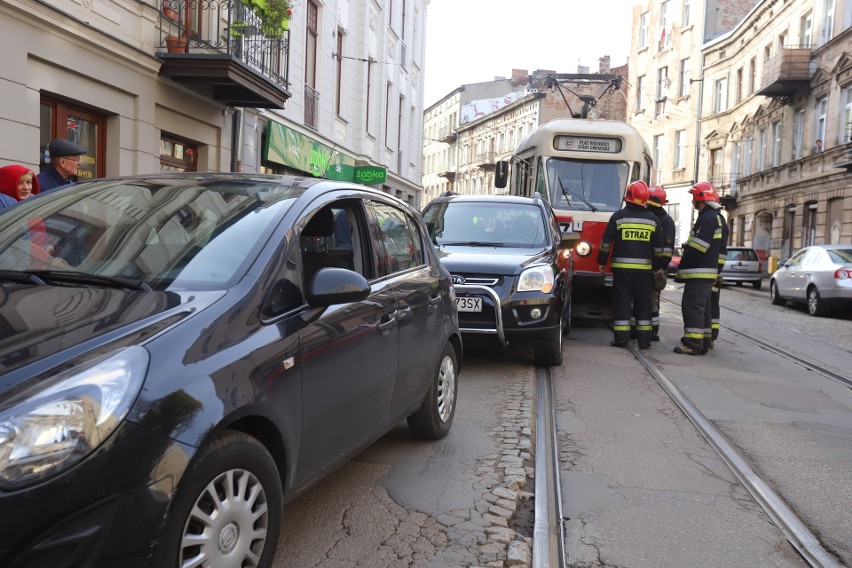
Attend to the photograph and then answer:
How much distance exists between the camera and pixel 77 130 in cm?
1059

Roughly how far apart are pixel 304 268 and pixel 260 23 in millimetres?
11082

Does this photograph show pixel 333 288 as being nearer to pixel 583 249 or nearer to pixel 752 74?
pixel 583 249

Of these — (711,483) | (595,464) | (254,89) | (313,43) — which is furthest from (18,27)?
(313,43)

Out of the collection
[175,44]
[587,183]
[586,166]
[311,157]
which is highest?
[175,44]

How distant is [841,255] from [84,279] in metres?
17.3

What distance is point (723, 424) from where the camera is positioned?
587 centimetres

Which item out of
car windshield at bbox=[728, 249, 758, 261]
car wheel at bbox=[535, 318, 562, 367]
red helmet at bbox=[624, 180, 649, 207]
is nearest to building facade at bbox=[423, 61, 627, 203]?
car windshield at bbox=[728, 249, 758, 261]

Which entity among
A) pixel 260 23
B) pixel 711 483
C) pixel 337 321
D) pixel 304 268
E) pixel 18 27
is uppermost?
pixel 260 23

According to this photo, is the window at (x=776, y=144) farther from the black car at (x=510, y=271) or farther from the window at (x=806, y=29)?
the black car at (x=510, y=271)

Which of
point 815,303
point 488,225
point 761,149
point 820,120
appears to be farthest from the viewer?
point 761,149

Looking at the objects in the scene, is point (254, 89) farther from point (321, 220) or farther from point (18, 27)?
point (321, 220)

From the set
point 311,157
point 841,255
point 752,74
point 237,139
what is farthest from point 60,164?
point 752,74

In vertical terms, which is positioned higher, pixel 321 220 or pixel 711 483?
pixel 321 220

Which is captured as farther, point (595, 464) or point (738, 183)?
point (738, 183)
